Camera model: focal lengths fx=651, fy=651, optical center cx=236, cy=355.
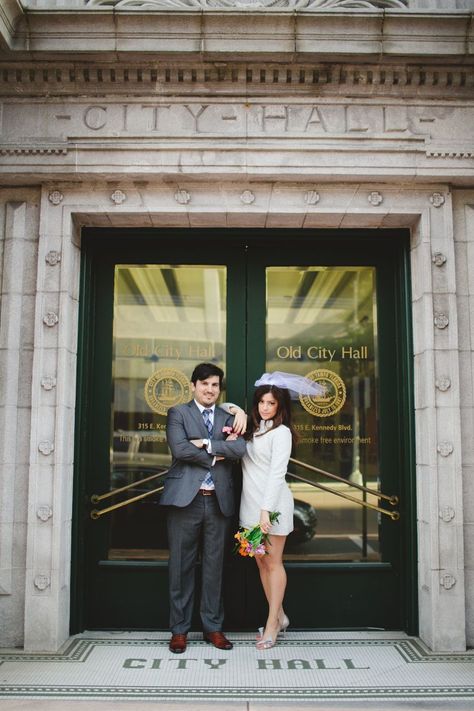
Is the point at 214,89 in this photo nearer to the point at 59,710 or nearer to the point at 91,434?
the point at 91,434

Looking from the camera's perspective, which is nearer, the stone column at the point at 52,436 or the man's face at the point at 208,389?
the stone column at the point at 52,436

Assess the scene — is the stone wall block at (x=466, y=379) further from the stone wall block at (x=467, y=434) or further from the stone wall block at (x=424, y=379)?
the stone wall block at (x=424, y=379)

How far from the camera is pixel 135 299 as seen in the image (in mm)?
6430

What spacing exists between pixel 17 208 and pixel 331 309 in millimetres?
3102

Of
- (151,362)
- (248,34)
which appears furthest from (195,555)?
(248,34)

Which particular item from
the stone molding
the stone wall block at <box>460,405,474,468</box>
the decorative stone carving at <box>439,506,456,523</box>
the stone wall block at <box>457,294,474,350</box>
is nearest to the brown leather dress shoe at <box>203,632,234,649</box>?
the decorative stone carving at <box>439,506,456,523</box>

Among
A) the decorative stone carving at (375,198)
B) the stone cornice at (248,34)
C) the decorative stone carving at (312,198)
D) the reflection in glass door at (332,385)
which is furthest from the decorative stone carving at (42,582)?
the stone cornice at (248,34)

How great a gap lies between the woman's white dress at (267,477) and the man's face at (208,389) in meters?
0.50

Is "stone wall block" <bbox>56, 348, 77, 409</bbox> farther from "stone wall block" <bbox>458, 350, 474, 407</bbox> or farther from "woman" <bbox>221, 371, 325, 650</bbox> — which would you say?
"stone wall block" <bbox>458, 350, 474, 407</bbox>

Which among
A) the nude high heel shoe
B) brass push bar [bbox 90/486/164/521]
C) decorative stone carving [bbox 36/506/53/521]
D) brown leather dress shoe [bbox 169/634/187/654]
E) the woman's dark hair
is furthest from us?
brass push bar [bbox 90/486/164/521]

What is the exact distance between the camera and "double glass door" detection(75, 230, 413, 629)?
6059mm

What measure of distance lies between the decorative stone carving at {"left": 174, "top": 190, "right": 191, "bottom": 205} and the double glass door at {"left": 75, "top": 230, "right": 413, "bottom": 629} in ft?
1.51

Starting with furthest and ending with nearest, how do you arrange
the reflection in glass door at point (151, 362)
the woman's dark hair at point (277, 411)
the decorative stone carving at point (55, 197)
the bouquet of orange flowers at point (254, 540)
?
the reflection in glass door at point (151, 362), the decorative stone carving at point (55, 197), the woman's dark hair at point (277, 411), the bouquet of orange flowers at point (254, 540)

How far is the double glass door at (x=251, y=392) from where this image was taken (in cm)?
606
